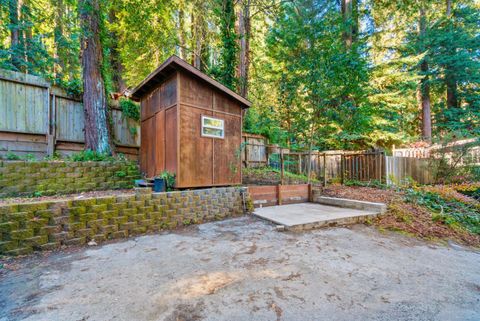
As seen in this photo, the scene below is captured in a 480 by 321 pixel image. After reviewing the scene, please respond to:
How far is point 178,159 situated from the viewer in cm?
497

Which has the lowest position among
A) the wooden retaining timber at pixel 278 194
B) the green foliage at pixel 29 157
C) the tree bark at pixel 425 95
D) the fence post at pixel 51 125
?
the wooden retaining timber at pixel 278 194

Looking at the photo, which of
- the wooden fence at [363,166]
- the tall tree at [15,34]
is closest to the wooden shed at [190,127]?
the wooden fence at [363,166]

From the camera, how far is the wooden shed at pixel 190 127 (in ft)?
16.8

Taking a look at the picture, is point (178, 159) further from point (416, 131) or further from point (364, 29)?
point (416, 131)

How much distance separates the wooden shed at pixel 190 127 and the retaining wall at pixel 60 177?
899 millimetres

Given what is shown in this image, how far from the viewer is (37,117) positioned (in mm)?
5668

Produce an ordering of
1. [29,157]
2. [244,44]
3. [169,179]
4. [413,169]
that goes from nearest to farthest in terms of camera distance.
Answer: [169,179]
[29,157]
[413,169]
[244,44]

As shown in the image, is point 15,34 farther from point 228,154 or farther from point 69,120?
point 228,154

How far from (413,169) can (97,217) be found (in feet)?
36.5

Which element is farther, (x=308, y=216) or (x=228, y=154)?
(x=228, y=154)

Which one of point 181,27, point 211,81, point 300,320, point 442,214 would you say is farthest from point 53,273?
point 181,27

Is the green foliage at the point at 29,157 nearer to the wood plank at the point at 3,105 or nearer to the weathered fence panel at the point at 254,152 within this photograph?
the wood plank at the point at 3,105

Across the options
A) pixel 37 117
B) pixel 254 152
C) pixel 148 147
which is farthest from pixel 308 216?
pixel 37 117

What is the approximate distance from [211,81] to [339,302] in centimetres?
519
